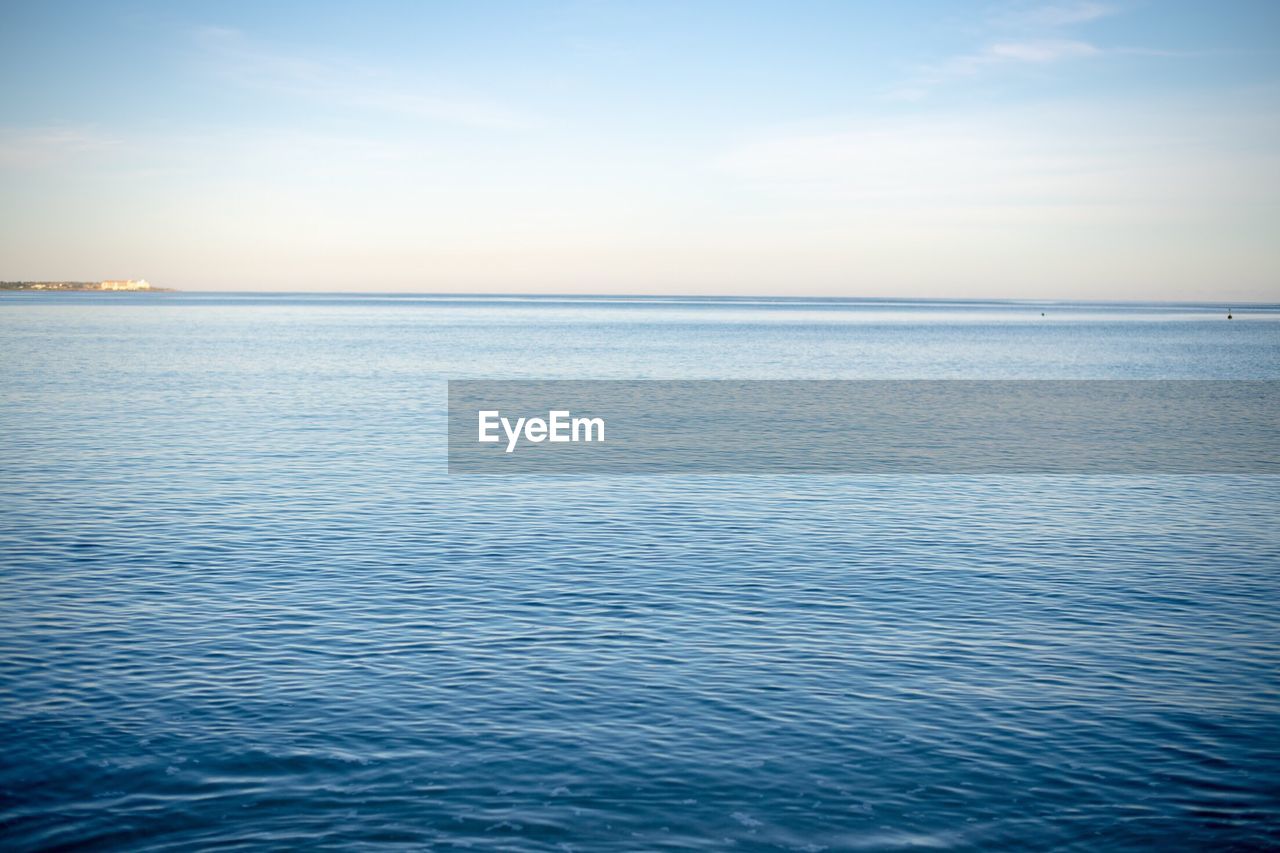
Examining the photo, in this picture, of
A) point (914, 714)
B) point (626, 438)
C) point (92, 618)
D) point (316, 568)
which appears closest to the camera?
point (914, 714)

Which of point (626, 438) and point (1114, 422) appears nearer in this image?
point (626, 438)

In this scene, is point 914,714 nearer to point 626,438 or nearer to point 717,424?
point 626,438

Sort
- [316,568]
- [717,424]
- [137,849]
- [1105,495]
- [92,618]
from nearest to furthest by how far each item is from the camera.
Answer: [137,849] < [92,618] < [316,568] < [1105,495] < [717,424]

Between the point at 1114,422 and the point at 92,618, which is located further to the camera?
the point at 1114,422

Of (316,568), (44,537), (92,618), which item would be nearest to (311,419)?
(44,537)

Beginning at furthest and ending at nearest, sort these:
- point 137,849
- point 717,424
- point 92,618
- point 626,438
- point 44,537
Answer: point 717,424 → point 626,438 → point 44,537 → point 92,618 → point 137,849

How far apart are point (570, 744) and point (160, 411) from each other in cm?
6421

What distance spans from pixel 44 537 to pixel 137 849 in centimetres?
2434

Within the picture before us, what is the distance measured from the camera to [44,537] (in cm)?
3778

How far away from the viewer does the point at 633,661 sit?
25.7 meters

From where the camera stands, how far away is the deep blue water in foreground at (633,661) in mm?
18516

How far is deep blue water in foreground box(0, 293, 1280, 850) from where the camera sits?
18516 mm

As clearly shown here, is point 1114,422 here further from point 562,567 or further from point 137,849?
point 137,849

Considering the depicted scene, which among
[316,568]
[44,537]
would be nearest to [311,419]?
[44,537]
